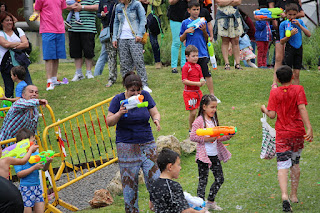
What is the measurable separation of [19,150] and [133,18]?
5.64m

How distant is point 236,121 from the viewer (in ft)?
31.8

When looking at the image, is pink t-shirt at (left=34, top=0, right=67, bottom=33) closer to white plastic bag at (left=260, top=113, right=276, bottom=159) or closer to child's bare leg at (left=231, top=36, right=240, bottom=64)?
child's bare leg at (left=231, top=36, right=240, bottom=64)

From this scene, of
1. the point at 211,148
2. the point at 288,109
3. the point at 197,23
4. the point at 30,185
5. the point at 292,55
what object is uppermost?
the point at 197,23

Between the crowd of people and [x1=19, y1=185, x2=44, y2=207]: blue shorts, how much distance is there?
0.01 meters

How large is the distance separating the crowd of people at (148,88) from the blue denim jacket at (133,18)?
2 centimetres

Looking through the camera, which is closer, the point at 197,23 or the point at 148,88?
the point at 197,23

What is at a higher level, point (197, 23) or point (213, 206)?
point (197, 23)

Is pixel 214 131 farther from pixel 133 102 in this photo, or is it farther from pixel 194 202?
pixel 194 202

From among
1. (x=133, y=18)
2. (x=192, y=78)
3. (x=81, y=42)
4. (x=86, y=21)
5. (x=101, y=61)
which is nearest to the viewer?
(x=192, y=78)

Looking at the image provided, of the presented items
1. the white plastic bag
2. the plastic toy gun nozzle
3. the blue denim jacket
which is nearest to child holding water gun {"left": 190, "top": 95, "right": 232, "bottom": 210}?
the white plastic bag

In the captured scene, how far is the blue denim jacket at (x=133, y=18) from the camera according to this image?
11109mm

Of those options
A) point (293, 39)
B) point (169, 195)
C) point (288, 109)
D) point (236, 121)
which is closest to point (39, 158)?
point (169, 195)

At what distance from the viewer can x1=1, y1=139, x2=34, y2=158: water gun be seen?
6.08m

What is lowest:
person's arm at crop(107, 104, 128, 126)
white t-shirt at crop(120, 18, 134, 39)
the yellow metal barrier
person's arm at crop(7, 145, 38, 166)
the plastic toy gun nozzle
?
the yellow metal barrier
